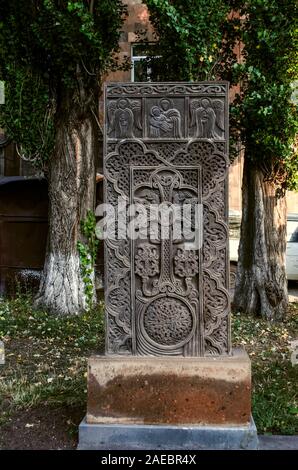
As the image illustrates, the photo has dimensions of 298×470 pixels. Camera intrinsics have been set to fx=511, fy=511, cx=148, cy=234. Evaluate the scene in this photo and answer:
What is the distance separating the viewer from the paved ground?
3.37m

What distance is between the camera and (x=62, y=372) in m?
5.27

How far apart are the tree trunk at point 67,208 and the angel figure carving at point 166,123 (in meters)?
4.63

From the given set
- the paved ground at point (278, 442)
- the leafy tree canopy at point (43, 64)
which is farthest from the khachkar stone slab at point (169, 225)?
the leafy tree canopy at point (43, 64)

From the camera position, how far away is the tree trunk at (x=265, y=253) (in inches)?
312

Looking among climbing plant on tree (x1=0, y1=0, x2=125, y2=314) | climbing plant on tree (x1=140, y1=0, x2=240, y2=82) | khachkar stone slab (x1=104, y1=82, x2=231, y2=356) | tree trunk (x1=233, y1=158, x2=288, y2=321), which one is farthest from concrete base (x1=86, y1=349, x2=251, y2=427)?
climbing plant on tree (x1=140, y1=0, x2=240, y2=82)

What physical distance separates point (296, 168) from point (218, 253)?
4857 millimetres

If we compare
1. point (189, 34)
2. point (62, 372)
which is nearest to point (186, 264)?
point (62, 372)

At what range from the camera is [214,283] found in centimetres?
351

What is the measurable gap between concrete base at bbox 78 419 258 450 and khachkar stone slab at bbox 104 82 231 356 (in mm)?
487

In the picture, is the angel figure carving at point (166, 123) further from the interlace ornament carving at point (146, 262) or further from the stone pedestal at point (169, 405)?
the stone pedestal at point (169, 405)

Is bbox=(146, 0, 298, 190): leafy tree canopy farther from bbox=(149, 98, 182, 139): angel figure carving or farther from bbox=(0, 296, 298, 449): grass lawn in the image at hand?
bbox=(149, 98, 182, 139): angel figure carving

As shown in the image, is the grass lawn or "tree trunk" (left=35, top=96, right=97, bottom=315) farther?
"tree trunk" (left=35, top=96, right=97, bottom=315)

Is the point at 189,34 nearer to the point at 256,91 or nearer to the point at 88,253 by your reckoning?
the point at 256,91
